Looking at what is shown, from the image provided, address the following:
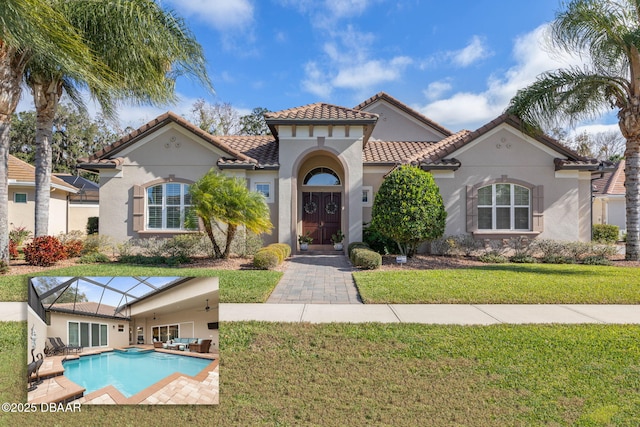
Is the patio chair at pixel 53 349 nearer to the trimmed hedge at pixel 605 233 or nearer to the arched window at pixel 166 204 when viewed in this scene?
the arched window at pixel 166 204

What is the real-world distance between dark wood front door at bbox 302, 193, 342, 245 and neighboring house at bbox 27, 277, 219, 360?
14.9m

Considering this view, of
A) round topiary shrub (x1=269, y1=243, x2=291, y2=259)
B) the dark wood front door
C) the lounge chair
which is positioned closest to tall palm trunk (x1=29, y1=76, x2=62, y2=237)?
round topiary shrub (x1=269, y1=243, x2=291, y2=259)

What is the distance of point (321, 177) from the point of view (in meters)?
18.3

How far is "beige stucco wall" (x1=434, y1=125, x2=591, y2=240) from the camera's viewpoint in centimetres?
1535

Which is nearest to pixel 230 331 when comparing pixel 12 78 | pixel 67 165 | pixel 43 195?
pixel 12 78

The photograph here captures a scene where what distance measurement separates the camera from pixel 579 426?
3.44m

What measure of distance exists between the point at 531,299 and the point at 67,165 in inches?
2059

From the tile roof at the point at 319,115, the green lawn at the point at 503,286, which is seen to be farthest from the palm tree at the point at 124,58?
the green lawn at the point at 503,286

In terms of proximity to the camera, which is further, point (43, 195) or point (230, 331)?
point (43, 195)

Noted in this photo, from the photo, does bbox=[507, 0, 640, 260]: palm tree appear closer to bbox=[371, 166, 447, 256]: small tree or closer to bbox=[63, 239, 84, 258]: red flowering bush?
bbox=[371, 166, 447, 256]: small tree

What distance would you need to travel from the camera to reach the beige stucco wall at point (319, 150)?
15289 mm

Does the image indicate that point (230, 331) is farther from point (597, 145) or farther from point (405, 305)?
point (597, 145)

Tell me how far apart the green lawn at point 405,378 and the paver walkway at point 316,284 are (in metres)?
1.93

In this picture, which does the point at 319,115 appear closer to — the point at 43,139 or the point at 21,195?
the point at 43,139
